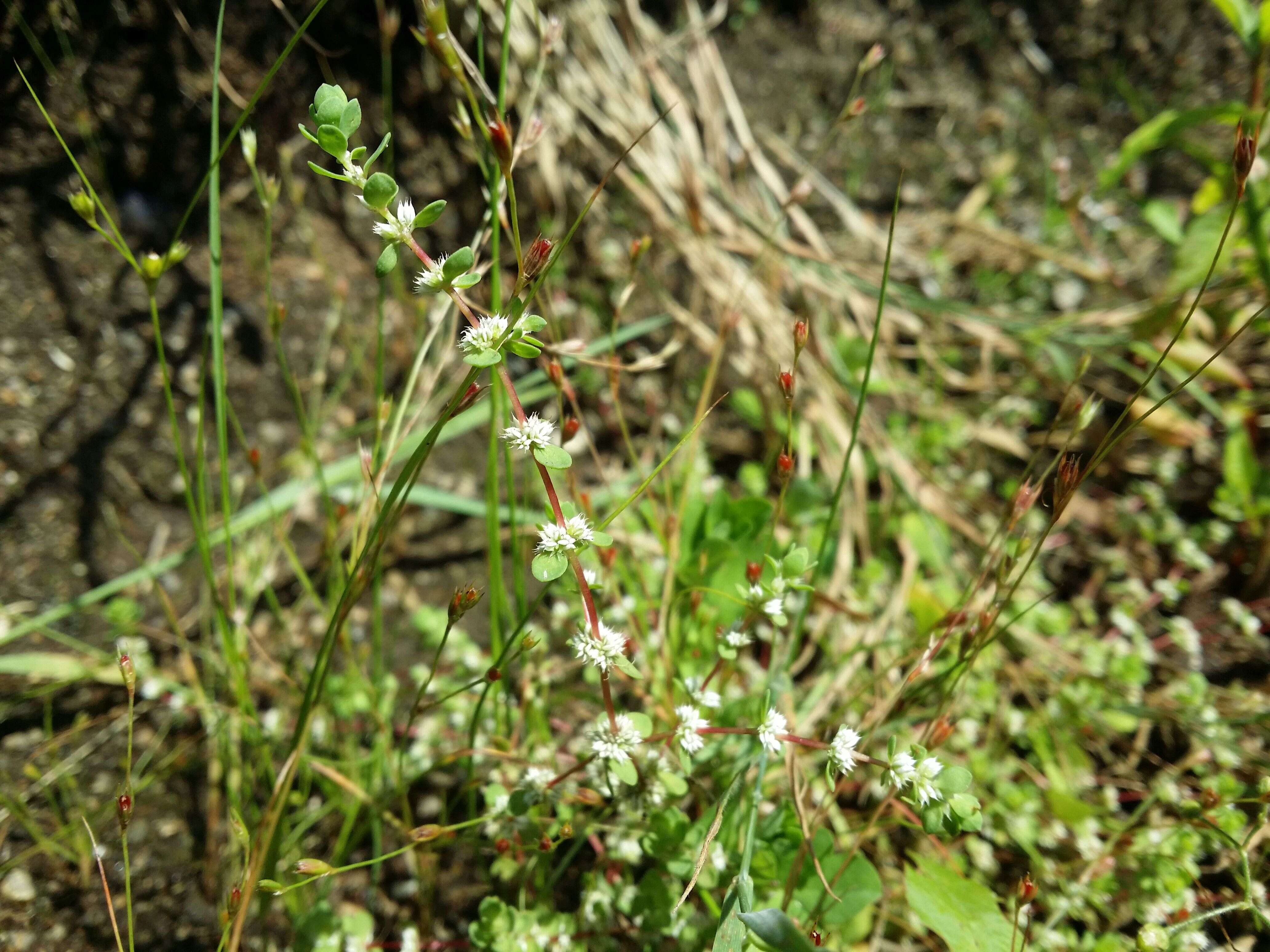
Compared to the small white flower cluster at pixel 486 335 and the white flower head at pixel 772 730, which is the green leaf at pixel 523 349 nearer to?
the small white flower cluster at pixel 486 335

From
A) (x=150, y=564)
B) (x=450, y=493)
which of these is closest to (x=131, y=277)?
(x=150, y=564)

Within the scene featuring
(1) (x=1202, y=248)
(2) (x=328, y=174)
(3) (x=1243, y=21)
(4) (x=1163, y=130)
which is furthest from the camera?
(1) (x=1202, y=248)

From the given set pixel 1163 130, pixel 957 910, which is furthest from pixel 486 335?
pixel 1163 130

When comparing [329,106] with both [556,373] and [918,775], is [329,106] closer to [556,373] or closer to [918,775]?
[556,373]

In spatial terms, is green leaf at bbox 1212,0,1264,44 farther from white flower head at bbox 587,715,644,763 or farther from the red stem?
white flower head at bbox 587,715,644,763

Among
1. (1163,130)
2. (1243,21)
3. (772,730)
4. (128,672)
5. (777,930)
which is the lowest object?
(128,672)

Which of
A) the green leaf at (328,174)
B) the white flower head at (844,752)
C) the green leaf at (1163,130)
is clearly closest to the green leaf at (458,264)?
the green leaf at (328,174)

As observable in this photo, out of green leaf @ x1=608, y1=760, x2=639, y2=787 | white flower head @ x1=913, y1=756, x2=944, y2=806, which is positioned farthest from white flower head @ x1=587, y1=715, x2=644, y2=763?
white flower head @ x1=913, y1=756, x2=944, y2=806

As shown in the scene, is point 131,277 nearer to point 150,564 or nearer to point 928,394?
point 150,564
